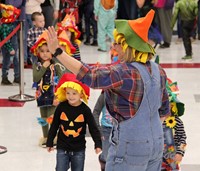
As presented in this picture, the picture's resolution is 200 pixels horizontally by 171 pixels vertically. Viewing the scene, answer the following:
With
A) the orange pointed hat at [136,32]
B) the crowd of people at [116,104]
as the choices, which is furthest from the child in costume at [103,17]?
the orange pointed hat at [136,32]

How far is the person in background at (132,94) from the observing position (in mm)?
4168

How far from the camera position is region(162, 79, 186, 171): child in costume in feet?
17.0

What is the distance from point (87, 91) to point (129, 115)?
66.2 inches

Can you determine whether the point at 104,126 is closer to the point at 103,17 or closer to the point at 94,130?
the point at 94,130

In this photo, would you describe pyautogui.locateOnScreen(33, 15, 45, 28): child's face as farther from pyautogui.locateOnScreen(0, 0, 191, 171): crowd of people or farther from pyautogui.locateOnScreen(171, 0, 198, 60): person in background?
pyautogui.locateOnScreen(171, 0, 198, 60): person in background

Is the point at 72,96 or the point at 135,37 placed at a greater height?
the point at 135,37

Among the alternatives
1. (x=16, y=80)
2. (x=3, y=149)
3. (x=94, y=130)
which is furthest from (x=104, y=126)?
(x=16, y=80)

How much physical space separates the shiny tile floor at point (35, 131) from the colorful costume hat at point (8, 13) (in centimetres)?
114

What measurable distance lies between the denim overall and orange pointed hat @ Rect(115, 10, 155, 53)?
0.12 m

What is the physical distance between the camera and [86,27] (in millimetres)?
15844

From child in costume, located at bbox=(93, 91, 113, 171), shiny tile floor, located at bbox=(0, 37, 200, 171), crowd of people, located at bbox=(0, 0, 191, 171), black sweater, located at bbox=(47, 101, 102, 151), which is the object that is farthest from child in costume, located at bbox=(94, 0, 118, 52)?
black sweater, located at bbox=(47, 101, 102, 151)

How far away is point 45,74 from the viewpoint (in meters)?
7.43

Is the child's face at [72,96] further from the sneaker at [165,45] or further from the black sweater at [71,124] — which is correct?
the sneaker at [165,45]

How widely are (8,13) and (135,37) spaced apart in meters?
6.74
